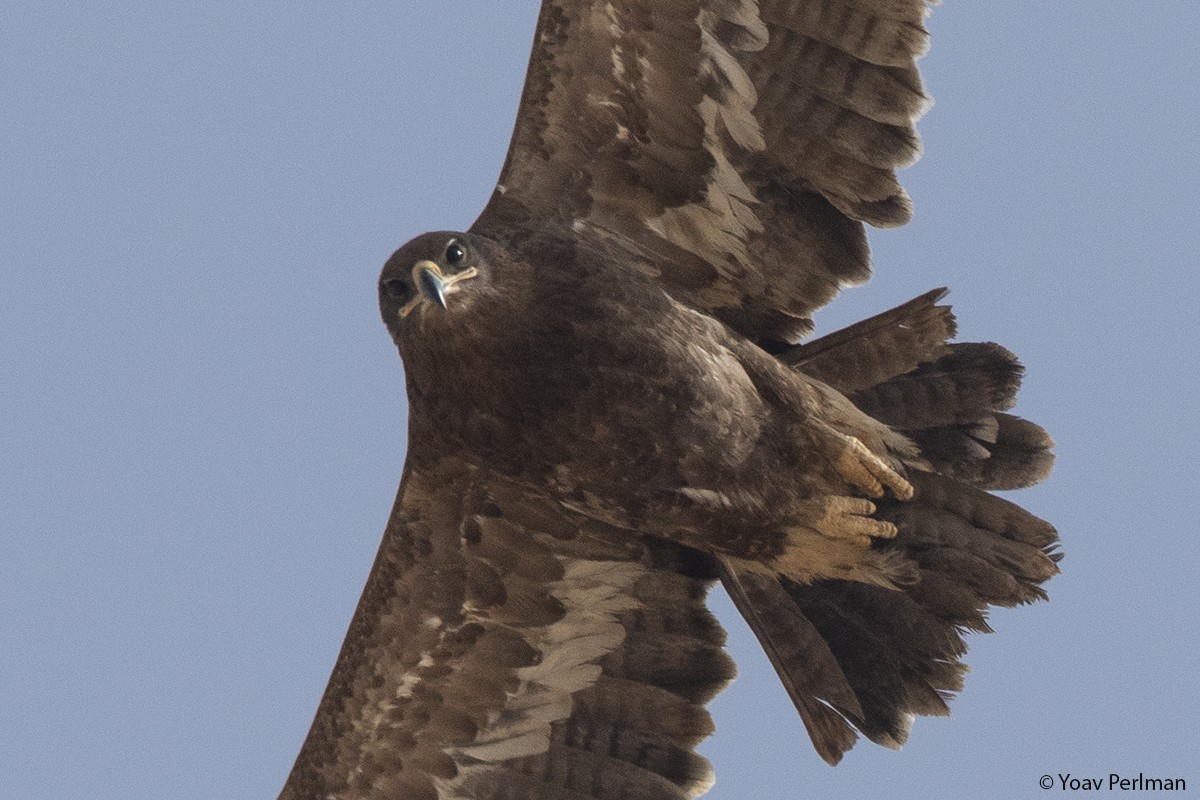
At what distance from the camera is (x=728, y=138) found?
32.6 feet

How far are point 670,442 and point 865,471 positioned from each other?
3.41 ft

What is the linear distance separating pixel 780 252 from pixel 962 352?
1.05m

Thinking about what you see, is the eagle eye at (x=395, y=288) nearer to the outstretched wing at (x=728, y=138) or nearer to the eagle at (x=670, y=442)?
the eagle at (x=670, y=442)

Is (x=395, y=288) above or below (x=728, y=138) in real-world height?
below

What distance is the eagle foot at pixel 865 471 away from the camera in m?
9.73

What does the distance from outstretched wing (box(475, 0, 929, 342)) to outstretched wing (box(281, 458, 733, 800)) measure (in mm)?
1527

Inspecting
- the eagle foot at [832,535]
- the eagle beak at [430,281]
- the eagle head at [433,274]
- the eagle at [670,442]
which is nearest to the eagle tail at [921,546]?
the eagle at [670,442]

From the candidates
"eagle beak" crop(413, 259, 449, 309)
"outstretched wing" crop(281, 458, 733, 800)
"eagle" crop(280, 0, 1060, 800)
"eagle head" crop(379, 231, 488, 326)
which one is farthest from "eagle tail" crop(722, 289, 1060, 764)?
"eagle beak" crop(413, 259, 449, 309)

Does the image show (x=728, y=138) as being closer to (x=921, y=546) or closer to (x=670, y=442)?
(x=670, y=442)

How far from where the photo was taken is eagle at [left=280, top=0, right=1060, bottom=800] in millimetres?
9359

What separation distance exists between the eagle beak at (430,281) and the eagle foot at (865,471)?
214cm

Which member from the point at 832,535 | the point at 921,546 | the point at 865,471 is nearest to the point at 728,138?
the point at 865,471

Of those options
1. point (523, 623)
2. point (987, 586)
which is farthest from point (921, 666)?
point (523, 623)

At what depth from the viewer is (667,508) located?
9539 mm
